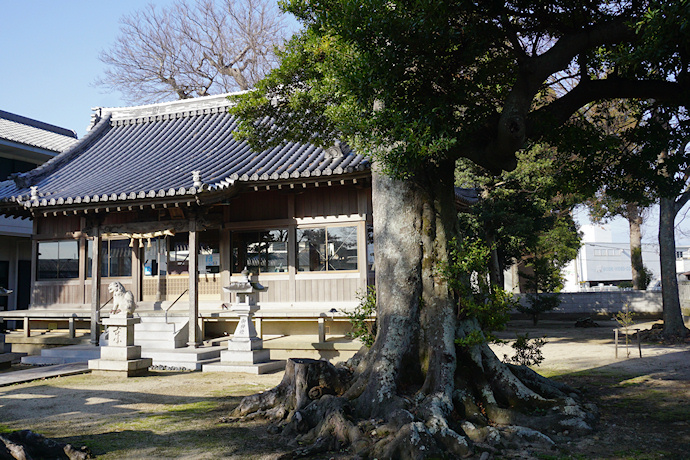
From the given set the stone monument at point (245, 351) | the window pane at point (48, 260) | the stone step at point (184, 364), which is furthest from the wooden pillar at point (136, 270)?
the stone monument at point (245, 351)

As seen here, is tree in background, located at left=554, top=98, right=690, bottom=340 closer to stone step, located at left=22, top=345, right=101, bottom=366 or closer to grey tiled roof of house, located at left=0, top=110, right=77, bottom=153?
stone step, located at left=22, top=345, right=101, bottom=366

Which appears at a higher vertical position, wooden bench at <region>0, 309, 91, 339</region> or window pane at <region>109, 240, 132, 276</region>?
window pane at <region>109, 240, 132, 276</region>

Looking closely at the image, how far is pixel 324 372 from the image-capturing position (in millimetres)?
7879

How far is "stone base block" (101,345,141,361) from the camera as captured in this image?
1230 cm

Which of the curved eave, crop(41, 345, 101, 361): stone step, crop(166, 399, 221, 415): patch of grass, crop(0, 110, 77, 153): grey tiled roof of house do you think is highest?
crop(0, 110, 77, 153): grey tiled roof of house

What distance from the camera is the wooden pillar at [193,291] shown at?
1431 centimetres

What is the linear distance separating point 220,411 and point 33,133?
21.4 meters

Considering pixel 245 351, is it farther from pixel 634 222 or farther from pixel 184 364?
pixel 634 222

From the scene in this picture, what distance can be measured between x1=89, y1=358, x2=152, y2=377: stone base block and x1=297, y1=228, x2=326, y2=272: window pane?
15.6 feet

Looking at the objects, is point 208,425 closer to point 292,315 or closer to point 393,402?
point 393,402

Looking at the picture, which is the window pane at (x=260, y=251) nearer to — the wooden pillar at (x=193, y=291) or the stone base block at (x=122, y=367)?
the wooden pillar at (x=193, y=291)

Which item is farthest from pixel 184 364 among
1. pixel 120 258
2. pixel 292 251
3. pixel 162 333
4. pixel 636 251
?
pixel 636 251

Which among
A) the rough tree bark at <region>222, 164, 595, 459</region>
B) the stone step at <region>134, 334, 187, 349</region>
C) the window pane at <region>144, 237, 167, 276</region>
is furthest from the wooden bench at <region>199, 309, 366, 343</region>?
the rough tree bark at <region>222, 164, 595, 459</region>

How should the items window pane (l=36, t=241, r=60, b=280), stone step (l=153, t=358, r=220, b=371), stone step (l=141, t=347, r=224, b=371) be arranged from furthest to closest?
1. window pane (l=36, t=241, r=60, b=280)
2. stone step (l=141, t=347, r=224, b=371)
3. stone step (l=153, t=358, r=220, b=371)
